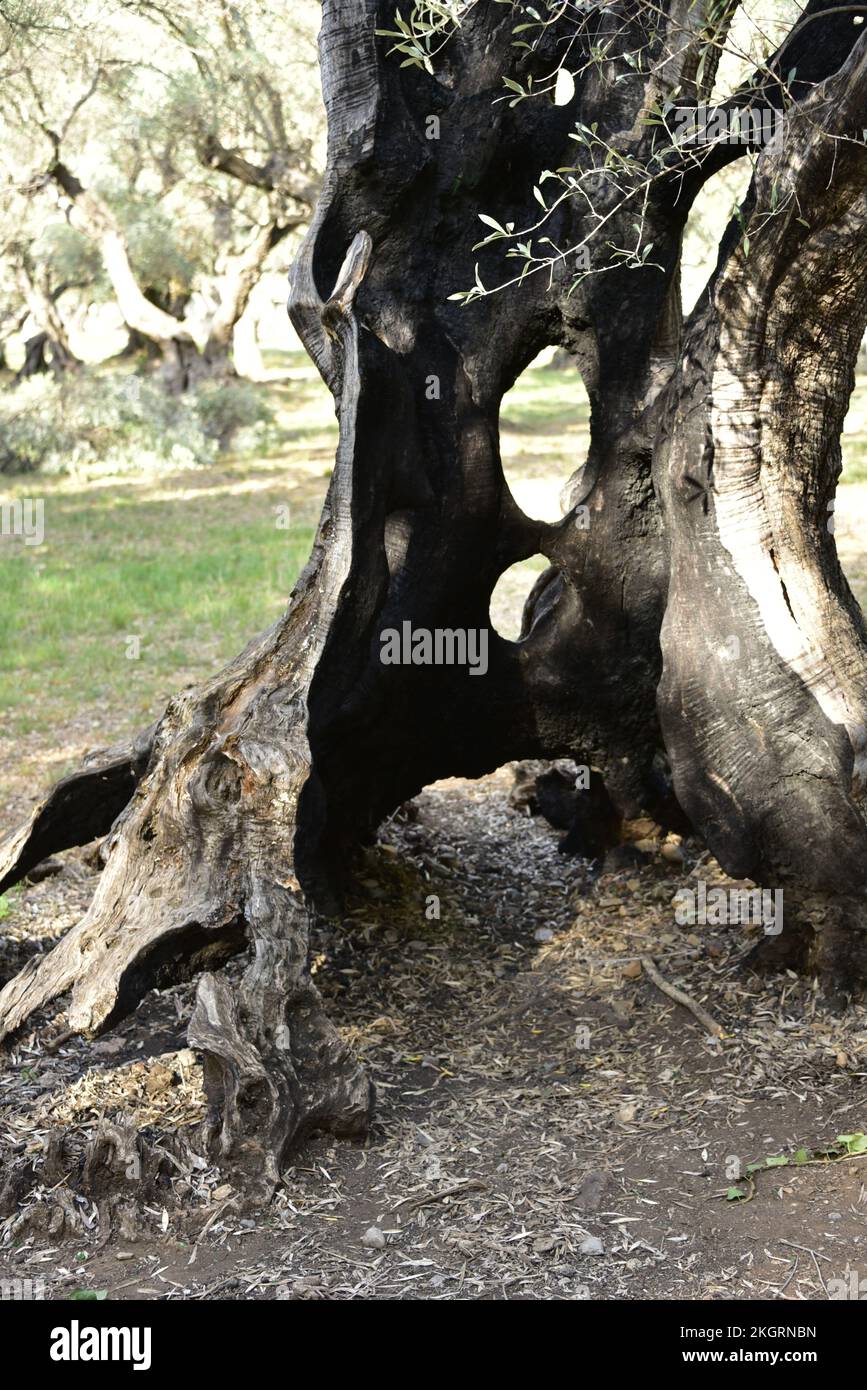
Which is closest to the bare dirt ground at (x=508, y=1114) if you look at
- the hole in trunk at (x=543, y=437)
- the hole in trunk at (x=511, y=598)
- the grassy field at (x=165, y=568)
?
the grassy field at (x=165, y=568)

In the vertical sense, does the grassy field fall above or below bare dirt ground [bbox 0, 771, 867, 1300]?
above

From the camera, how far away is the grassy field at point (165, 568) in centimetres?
1168

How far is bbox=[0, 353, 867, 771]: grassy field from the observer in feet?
38.3

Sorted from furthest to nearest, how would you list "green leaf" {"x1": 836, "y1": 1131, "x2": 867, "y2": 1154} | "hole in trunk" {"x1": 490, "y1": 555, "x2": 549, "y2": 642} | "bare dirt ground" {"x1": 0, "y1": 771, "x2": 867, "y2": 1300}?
"hole in trunk" {"x1": 490, "y1": 555, "x2": 549, "y2": 642} → "green leaf" {"x1": 836, "y1": 1131, "x2": 867, "y2": 1154} → "bare dirt ground" {"x1": 0, "y1": 771, "x2": 867, "y2": 1300}

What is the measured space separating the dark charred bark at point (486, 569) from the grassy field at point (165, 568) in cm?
490

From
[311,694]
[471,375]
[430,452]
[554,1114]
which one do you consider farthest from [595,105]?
[554,1114]

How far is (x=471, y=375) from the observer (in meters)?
6.48

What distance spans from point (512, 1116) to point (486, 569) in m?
2.69

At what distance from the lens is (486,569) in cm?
671

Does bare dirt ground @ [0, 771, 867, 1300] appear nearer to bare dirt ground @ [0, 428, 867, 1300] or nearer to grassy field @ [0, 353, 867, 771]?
bare dirt ground @ [0, 428, 867, 1300]

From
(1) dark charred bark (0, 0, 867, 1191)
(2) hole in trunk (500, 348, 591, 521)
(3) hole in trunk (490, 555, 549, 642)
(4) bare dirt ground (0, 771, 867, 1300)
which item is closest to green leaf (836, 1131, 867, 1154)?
(4) bare dirt ground (0, 771, 867, 1300)

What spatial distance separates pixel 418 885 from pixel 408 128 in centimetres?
380

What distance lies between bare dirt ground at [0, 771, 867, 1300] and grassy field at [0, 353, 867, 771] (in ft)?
14.7

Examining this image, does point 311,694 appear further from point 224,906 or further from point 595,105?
point 595,105
